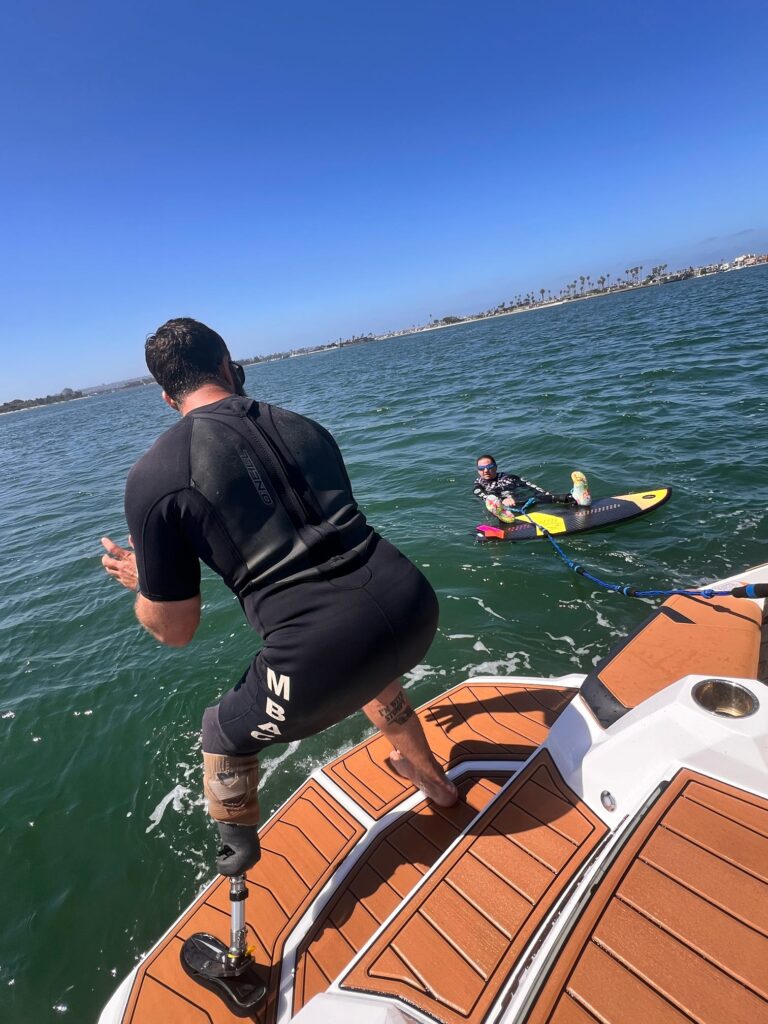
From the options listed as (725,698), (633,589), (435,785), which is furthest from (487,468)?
(725,698)

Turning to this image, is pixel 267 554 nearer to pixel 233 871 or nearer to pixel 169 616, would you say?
pixel 169 616

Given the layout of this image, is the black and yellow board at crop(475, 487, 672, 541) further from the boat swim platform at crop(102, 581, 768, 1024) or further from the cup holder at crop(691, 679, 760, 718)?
the cup holder at crop(691, 679, 760, 718)

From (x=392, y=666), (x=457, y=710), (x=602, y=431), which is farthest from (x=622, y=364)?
(x=392, y=666)

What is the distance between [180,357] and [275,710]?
159 centimetres

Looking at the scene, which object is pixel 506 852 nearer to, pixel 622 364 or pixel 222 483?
pixel 222 483

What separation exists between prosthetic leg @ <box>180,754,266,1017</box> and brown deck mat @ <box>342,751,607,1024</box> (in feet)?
2.42

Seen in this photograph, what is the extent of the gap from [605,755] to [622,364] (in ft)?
86.7

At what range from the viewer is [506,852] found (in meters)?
2.49

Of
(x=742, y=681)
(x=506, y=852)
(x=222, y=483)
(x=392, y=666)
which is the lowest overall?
(x=506, y=852)

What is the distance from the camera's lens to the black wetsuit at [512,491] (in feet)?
33.4

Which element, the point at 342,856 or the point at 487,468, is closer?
the point at 342,856

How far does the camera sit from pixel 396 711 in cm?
270

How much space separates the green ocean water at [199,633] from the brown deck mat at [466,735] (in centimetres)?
131

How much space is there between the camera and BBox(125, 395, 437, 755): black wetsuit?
179 cm
